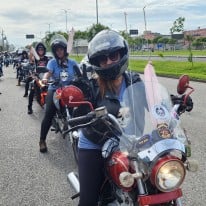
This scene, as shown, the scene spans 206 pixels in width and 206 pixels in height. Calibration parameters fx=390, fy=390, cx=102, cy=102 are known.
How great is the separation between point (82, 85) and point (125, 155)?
35.4 inches

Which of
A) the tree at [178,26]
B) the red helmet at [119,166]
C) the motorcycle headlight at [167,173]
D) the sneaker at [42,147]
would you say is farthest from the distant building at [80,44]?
the motorcycle headlight at [167,173]

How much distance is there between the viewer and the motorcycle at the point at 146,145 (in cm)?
232

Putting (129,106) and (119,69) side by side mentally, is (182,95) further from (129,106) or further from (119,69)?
A: (129,106)

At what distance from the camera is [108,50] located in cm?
312

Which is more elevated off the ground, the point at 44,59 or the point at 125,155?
the point at 44,59

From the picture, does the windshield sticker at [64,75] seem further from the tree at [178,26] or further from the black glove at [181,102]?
the tree at [178,26]

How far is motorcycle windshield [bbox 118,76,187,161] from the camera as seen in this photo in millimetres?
2359

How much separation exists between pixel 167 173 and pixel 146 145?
0.21 m

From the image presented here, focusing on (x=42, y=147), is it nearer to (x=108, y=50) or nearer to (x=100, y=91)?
(x=100, y=91)

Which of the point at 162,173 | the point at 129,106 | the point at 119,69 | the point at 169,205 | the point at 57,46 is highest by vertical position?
the point at 57,46

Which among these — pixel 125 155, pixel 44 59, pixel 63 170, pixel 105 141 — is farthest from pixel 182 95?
pixel 44 59

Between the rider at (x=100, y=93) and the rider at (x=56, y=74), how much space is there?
3.30 meters

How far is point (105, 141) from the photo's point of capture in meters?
3.00

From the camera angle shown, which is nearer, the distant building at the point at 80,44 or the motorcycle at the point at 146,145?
the motorcycle at the point at 146,145
